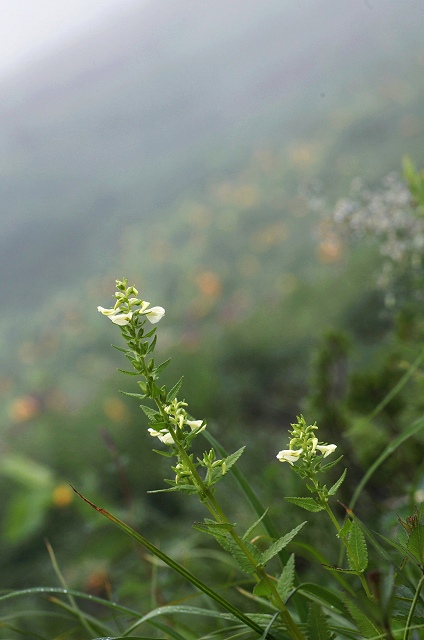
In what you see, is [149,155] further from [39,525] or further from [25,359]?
[39,525]

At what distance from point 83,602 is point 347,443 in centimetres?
61

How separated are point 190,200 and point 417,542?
4.42 ft

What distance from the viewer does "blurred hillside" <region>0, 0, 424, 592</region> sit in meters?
1.27

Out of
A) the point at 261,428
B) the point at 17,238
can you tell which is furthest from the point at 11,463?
the point at 17,238

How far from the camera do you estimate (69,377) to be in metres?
1.45

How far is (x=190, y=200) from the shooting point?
61.7 inches

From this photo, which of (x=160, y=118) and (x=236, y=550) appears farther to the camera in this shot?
(x=160, y=118)

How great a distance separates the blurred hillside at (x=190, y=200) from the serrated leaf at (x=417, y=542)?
0.87 metres

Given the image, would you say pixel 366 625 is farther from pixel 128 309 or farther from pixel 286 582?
pixel 128 309

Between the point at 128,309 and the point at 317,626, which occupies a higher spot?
the point at 128,309

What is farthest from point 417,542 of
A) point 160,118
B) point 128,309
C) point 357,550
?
point 160,118

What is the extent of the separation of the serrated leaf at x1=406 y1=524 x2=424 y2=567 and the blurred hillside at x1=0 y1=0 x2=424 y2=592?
0.87 meters

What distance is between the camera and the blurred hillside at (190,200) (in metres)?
1.27

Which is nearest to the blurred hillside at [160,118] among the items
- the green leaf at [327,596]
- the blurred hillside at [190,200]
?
the blurred hillside at [190,200]
